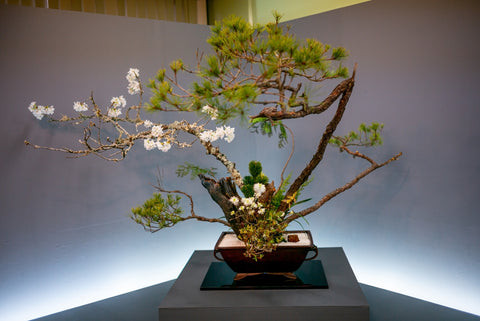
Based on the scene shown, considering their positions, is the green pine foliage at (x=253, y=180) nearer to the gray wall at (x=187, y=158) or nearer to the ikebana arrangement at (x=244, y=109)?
the ikebana arrangement at (x=244, y=109)

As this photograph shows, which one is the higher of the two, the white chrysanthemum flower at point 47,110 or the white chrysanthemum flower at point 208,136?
the white chrysanthemum flower at point 47,110

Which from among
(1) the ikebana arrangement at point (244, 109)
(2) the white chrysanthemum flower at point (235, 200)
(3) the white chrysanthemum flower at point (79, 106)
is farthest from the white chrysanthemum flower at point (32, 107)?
(2) the white chrysanthemum flower at point (235, 200)

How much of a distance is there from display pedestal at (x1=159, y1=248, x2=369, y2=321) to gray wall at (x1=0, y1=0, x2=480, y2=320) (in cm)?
78

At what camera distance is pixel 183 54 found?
3191mm

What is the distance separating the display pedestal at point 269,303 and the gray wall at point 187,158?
782 mm

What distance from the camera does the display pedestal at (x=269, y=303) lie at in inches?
81.1

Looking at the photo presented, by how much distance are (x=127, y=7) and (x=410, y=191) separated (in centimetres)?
279

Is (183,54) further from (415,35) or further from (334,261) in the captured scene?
(334,261)

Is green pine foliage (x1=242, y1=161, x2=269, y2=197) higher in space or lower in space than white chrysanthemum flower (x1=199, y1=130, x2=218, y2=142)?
lower

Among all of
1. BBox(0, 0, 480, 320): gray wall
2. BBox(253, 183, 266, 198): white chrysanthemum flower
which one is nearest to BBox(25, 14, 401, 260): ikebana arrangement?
BBox(253, 183, 266, 198): white chrysanthemum flower

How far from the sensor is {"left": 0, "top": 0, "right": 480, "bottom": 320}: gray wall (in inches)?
102

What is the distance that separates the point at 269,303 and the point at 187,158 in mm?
1487

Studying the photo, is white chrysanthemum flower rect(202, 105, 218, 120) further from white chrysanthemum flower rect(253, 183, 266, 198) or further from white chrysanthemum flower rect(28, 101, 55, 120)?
white chrysanthemum flower rect(28, 101, 55, 120)

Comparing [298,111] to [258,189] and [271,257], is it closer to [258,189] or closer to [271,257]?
[258,189]
